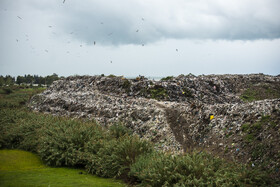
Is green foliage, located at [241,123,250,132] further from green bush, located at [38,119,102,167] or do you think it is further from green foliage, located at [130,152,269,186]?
green bush, located at [38,119,102,167]

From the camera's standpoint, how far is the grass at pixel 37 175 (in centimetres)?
584

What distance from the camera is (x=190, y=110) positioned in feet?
36.9

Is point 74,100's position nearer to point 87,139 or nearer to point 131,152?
point 87,139

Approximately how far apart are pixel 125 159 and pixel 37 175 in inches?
109

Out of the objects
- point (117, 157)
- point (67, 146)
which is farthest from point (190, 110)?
point (67, 146)

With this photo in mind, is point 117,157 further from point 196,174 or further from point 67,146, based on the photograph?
point 196,174

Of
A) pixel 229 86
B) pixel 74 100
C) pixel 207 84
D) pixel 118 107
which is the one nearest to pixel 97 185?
pixel 118 107

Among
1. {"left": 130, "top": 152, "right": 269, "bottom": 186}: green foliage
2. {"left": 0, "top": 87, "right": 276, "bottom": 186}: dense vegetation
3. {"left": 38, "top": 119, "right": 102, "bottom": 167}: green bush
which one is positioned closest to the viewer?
{"left": 130, "top": 152, "right": 269, "bottom": 186}: green foliage

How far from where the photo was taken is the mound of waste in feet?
24.3

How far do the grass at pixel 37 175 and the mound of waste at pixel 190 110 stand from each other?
10.6ft

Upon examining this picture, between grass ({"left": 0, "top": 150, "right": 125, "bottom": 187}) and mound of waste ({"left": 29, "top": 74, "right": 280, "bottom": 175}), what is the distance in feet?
10.6

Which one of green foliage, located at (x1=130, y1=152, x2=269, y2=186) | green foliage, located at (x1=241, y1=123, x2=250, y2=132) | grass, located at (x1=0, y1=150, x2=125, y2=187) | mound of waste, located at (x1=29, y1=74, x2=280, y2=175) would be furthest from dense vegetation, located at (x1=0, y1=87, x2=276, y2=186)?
green foliage, located at (x1=241, y1=123, x2=250, y2=132)

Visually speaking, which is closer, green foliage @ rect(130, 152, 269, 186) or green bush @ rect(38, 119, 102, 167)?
green foliage @ rect(130, 152, 269, 186)

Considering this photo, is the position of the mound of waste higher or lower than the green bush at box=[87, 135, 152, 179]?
higher
